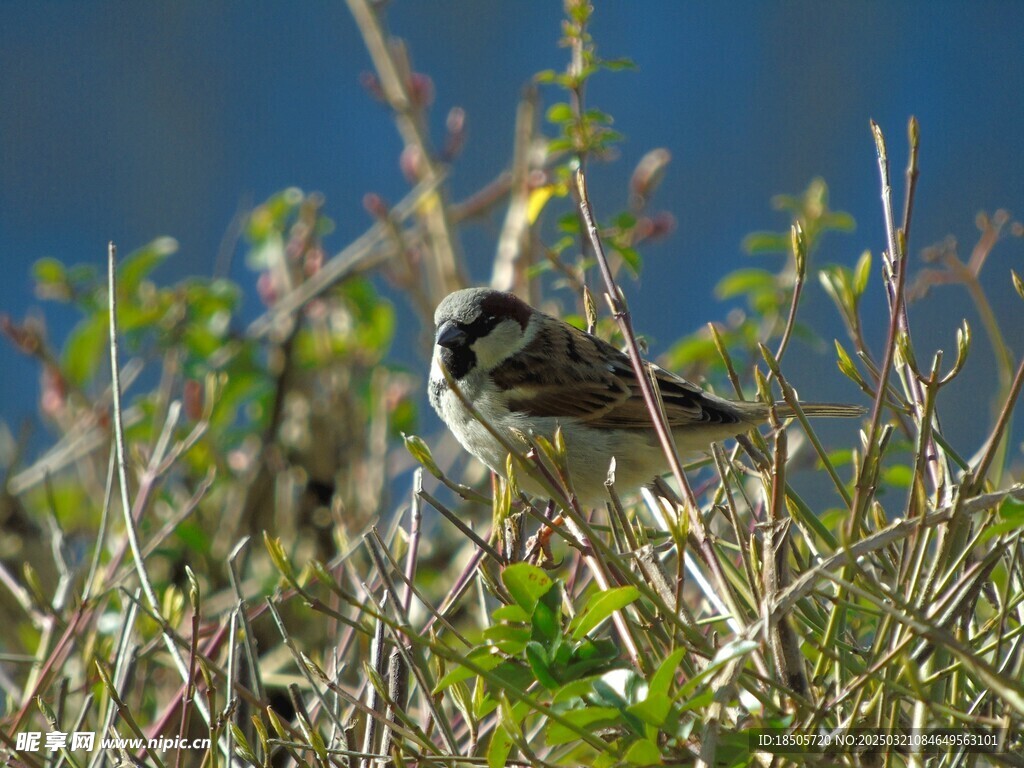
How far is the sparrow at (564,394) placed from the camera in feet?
6.36

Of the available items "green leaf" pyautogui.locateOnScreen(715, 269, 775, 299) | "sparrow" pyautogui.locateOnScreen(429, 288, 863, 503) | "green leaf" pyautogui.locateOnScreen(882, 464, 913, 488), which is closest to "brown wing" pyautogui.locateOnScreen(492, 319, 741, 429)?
"sparrow" pyautogui.locateOnScreen(429, 288, 863, 503)

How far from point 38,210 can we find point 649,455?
3.56 metres

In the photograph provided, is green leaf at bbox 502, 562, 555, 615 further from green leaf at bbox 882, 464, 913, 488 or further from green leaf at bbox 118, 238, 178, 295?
green leaf at bbox 118, 238, 178, 295

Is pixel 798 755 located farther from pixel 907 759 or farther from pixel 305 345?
pixel 305 345

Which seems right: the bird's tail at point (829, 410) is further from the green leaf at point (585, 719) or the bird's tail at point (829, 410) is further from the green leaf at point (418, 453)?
the green leaf at point (585, 719)

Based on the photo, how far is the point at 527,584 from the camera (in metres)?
0.81

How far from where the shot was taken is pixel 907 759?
2.77ft

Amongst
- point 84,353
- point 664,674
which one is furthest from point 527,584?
A: point 84,353

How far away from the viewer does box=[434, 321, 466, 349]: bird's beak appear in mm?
1962

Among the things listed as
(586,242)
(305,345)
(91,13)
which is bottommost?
(305,345)

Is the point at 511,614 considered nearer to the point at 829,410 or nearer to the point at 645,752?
the point at 645,752

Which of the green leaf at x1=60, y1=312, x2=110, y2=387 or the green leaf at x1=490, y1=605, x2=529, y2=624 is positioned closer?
the green leaf at x1=490, y1=605, x2=529, y2=624

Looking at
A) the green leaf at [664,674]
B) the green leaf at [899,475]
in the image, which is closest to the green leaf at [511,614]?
the green leaf at [664,674]

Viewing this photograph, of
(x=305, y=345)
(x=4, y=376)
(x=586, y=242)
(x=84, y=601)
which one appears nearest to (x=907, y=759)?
(x=84, y=601)
